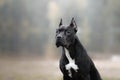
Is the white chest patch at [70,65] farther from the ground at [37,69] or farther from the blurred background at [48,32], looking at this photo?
the blurred background at [48,32]

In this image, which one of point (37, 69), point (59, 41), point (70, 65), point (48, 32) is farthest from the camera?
point (48, 32)

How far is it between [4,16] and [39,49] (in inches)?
47.0

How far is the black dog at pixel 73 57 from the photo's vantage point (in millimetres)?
4461

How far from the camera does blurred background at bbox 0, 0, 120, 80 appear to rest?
386 inches

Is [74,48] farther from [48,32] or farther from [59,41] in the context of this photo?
[48,32]

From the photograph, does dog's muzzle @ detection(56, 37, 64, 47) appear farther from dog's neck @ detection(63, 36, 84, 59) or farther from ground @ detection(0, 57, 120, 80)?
ground @ detection(0, 57, 120, 80)

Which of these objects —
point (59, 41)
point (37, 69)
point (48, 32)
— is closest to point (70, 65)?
point (59, 41)

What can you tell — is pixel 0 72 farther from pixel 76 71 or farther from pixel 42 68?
pixel 76 71

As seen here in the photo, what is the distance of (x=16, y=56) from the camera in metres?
9.93

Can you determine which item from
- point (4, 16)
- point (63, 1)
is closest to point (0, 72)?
point (4, 16)

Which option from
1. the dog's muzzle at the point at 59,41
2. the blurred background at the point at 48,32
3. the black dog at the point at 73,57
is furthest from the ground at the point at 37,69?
the dog's muzzle at the point at 59,41

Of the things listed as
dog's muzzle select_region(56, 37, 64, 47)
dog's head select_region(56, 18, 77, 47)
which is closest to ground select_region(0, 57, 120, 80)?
dog's head select_region(56, 18, 77, 47)

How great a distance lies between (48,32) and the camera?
33.4 feet

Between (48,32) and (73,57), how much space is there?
222 inches
